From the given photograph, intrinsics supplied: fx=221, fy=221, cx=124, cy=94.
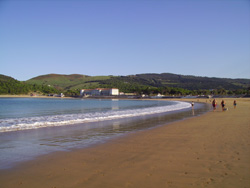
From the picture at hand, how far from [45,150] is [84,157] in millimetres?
1718

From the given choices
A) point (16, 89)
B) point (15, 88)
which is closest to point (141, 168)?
point (16, 89)

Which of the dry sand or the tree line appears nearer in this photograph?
the dry sand

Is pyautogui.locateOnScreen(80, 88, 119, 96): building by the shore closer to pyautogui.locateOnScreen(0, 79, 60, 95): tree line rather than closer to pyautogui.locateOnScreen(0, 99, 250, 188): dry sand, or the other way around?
pyautogui.locateOnScreen(0, 79, 60, 95): tree line

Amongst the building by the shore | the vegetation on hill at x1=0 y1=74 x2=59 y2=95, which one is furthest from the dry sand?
the vegetation on hill at x1=0 y1=74 x2=59 y2=95

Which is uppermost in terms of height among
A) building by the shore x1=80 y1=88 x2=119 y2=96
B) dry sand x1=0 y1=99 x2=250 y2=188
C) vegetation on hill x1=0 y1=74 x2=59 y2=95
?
vegetation on hill x1=0 y1=74 x2=59 y2=95

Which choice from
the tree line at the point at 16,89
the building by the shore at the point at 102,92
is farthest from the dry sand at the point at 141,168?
the tree line at the point at 16,89

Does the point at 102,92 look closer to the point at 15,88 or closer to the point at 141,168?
the point at 15,88

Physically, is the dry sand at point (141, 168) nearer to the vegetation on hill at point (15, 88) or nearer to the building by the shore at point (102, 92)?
the building by the shore at point (102, 92)

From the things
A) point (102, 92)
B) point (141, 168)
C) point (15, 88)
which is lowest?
point (141, 168)

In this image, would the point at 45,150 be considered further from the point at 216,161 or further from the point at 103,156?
the point at 216,161

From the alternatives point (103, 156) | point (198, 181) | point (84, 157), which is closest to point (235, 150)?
point (198, 181)

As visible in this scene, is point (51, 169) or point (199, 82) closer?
point (51, 169)

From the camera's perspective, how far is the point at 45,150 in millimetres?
7422

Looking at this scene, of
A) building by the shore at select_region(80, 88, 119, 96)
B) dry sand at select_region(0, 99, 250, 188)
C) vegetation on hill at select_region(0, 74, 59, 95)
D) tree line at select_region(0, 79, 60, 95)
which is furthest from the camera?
building by the shore at select_region(80, 88, 119, 96)
